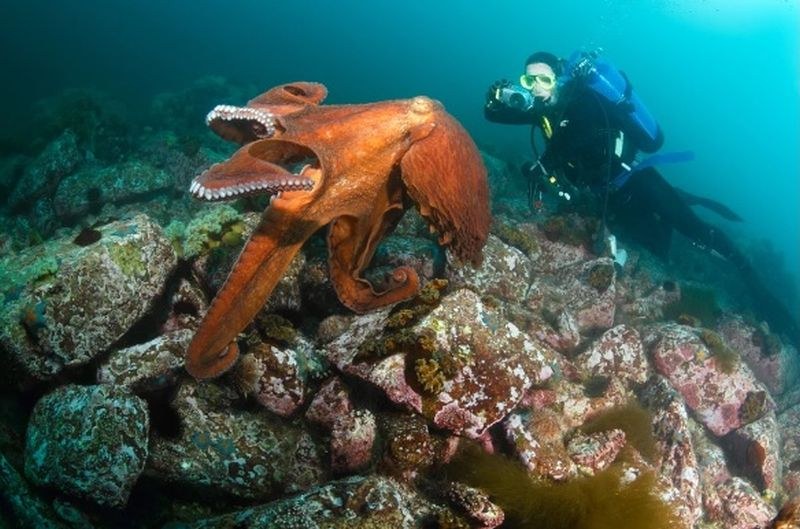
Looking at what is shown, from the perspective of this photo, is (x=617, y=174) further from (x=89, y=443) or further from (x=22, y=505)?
(x=22, y=505)

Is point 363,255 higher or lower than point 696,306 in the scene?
higher

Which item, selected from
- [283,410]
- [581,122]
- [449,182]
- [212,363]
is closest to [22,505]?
[212,363]

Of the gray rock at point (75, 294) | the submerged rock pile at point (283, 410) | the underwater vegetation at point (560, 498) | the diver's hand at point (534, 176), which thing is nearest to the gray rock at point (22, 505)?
the submerged rock pile at point (283, 410)

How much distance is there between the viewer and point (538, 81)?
1073cm

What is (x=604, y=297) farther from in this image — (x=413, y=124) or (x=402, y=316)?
(x=413, y=124)

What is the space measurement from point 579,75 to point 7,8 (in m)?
63.2

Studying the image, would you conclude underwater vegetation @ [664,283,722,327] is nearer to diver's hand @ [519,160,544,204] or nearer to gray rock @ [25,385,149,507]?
diver's hand @ [519,160,544,204]

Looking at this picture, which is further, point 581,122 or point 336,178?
point 581,122

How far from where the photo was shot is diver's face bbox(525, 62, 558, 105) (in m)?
10.8

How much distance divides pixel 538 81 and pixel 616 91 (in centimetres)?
170

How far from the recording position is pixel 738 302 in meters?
14.0

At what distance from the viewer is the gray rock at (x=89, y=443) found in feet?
13.1

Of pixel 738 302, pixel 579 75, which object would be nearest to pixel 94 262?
pixel 579 75

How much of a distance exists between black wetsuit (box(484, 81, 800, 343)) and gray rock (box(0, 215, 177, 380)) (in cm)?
745
